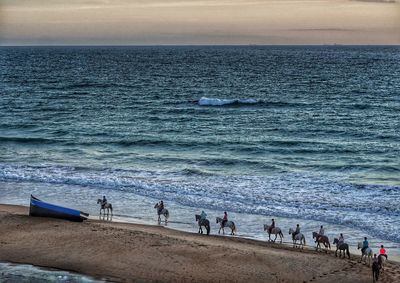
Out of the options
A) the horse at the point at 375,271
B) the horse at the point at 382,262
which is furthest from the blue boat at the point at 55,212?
the horse at the point at 375,271

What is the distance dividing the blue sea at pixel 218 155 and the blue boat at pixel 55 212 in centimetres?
260

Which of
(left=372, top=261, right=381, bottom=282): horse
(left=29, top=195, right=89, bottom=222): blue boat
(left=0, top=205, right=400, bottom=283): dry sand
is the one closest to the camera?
(left=372, top=261, right=381, bottom=282): horse

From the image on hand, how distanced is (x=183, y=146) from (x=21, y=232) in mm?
23059

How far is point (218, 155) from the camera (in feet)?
144

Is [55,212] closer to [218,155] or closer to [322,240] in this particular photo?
[322,240]

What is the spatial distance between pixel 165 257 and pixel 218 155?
22000 mm

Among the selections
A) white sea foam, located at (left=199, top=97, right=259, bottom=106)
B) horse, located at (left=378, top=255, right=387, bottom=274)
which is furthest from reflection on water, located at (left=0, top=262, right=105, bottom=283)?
white sea foam, located at (left=199, top=97, right=259, bottom=106)

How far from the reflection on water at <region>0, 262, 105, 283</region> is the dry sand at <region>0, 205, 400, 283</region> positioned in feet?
1.50

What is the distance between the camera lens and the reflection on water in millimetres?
19688

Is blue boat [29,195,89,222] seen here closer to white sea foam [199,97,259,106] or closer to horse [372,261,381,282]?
horse [372,261,381,282]

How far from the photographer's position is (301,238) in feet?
80.3

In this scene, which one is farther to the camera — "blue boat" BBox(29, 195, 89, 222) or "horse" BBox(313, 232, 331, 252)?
"blue boat" BBox(29, 195, 89, 222)

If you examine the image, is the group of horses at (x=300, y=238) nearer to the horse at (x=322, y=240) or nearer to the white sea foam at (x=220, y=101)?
the horse at (x=322, y=240)

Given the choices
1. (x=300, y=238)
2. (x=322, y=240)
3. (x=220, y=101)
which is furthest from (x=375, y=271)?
(x=220, y=101)
